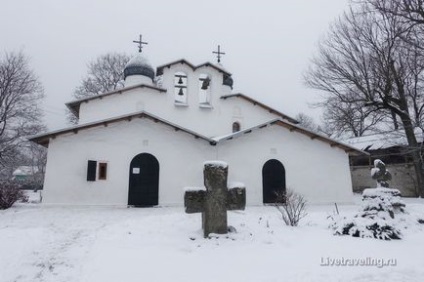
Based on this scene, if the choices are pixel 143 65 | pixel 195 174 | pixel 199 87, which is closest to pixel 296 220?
pixel 195 174

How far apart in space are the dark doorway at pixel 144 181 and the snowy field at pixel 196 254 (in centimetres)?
609

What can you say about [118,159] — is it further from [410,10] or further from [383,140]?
[383,140]

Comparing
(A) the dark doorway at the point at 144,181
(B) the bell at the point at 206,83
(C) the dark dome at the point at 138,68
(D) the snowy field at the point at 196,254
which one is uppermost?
(C) the dark dome at the point at 138,68

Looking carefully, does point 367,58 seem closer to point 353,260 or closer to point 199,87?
point 199,87

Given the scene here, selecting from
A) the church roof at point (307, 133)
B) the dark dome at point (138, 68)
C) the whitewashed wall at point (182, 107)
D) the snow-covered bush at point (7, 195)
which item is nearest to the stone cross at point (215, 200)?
the church roof at point (307, 133)

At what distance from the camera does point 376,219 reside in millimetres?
7473

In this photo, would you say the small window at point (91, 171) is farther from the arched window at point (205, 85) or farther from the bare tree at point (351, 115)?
the bare tree at point (351, 115)

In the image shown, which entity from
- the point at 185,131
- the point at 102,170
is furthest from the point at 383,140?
the point at 102,170

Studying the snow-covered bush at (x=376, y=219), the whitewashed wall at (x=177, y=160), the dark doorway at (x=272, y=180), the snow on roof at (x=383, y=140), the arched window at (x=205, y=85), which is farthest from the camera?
the snow on roof at (x=383, y=140)

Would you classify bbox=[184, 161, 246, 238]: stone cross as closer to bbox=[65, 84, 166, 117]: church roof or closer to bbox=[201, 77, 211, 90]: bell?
bbox=[201, 77, 211, 90]: bell

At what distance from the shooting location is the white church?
45.8 feet

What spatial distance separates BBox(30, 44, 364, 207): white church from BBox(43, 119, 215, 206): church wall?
45mm

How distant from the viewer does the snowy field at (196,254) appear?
4480mm

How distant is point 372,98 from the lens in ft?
63.2
